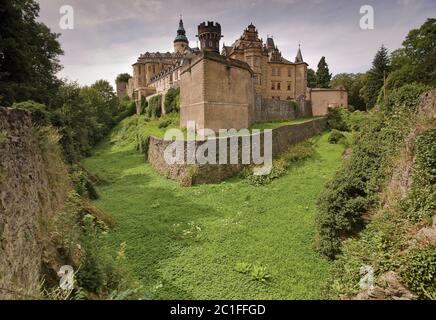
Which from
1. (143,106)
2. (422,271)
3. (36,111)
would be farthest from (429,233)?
(143,106)

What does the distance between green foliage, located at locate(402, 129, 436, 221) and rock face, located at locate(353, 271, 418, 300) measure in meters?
1.89

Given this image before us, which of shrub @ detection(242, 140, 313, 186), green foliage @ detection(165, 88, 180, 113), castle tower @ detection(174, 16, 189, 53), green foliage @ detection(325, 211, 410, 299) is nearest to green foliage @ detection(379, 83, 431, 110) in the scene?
green foliage @ detection(325, 211, 410, 299)

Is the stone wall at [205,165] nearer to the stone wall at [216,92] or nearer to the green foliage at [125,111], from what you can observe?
the stone wall at [216,92]

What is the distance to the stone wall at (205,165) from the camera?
17.8 meters

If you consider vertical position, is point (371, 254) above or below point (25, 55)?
below

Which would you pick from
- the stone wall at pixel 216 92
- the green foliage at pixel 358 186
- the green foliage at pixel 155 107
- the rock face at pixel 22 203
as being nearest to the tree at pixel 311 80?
the green foliage at pixel 155 107

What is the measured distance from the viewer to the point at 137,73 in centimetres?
5791

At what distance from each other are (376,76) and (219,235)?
39.6 metres

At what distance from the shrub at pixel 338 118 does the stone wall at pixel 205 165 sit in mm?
7570

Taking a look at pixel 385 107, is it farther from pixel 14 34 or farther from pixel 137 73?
pixel 137 73

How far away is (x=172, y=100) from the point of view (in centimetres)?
3444

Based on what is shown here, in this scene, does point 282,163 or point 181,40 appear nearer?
point 282,163

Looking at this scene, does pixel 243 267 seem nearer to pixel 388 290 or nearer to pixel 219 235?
pixel 219 235

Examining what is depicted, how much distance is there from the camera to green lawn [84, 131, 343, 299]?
8234 millimetres
